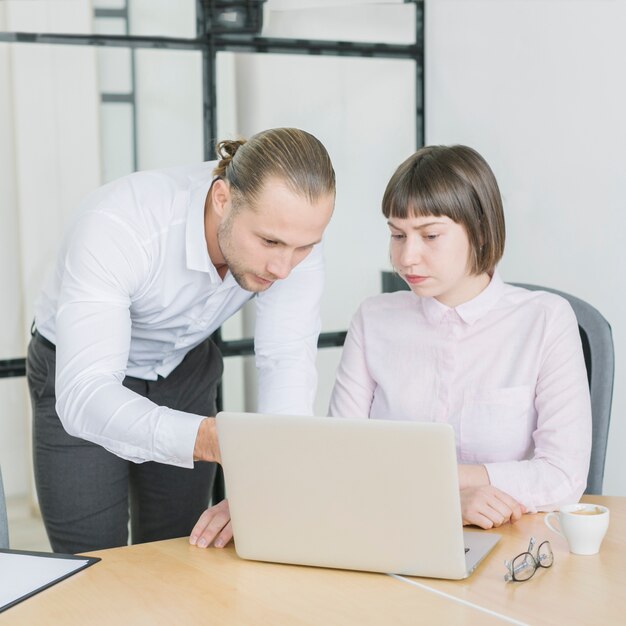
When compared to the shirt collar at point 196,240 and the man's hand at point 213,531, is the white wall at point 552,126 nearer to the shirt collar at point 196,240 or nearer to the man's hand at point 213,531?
the shirt collar at point 196,240

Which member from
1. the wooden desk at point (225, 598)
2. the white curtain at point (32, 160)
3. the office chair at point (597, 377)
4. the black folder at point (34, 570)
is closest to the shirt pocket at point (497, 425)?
the office chair at point (597, 377)

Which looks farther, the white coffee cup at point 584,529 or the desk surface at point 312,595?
the white coffee cup at point 584,529

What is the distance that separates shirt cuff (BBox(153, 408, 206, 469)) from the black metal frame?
1510mm

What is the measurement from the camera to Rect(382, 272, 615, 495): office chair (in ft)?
6.32

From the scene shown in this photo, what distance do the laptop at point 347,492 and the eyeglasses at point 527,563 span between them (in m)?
0.06

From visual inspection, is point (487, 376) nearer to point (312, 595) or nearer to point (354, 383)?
point (354, 383)

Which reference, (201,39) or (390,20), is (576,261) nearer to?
(390,20)

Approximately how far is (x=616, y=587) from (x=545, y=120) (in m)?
1.98

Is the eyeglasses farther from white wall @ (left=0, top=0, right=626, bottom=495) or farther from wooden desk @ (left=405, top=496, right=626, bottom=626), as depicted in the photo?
white wall @ (left=0, top=0, right=626, bottom=495)

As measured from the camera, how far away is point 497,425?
190cm

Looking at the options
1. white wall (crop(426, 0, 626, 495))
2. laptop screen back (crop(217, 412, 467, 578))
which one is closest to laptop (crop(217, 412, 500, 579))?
laptop screen back (crop(217, 412, 467, 578))

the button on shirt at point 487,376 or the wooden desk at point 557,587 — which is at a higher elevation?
the button on shirt at point 487,376

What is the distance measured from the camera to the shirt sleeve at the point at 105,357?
1587 millimetres

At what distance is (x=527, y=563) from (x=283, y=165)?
764mm
